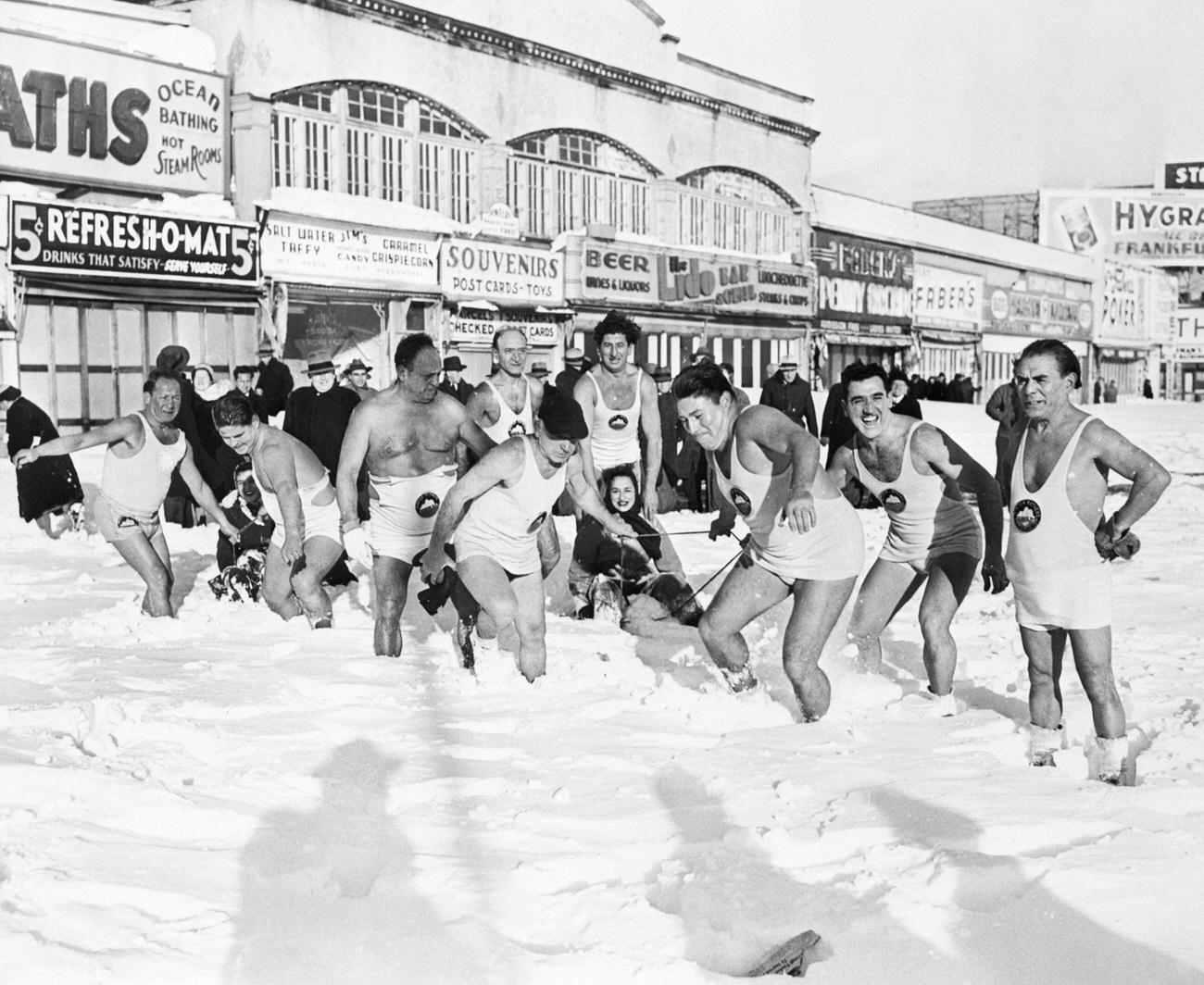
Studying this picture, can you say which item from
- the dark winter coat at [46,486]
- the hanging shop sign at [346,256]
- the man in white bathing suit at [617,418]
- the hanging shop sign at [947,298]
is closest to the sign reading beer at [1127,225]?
the hanging shop sign at [947,298]

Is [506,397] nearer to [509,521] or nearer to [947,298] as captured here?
[509,521]

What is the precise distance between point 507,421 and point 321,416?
2346 mm

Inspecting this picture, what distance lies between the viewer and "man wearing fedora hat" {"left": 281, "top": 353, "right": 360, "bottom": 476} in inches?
380

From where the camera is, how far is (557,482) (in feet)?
19.3

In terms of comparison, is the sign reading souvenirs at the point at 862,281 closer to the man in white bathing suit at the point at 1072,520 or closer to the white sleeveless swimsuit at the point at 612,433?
Answer: the white sleeveless swimsuit at the point at 612,433

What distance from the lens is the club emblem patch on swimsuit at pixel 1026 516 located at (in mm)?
4648

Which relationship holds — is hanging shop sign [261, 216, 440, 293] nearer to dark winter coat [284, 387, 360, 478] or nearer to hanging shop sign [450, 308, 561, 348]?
hanging shop sign [450, 308, 561, 348]

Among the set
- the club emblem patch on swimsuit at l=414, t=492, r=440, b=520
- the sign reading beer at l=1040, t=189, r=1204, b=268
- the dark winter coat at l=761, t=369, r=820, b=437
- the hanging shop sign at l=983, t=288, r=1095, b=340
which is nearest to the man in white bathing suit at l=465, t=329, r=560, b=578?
the club emblem patch on swimsuit at l=414, t=492, r=440, b=520

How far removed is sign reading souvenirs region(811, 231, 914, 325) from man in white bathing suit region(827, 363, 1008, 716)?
2512cm

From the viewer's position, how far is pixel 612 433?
777cm

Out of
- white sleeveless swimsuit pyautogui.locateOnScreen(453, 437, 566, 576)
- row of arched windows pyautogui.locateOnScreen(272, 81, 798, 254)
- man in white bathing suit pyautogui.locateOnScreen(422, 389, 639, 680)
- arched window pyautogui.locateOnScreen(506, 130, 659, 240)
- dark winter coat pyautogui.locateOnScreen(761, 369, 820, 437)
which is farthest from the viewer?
arched window pyautogui.locateOnScreen(506, 130, 659, 240)

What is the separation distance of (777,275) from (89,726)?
24732mm

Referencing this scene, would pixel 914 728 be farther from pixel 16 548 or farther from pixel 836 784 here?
pixel 16 548

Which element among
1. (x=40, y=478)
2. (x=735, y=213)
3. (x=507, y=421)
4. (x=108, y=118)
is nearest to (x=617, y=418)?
(x=507, y=421)
